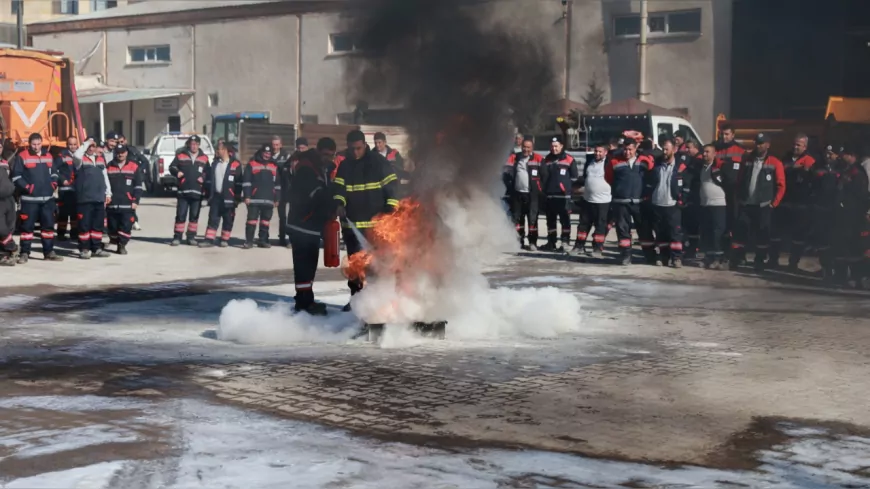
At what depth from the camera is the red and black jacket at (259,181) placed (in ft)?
59.8

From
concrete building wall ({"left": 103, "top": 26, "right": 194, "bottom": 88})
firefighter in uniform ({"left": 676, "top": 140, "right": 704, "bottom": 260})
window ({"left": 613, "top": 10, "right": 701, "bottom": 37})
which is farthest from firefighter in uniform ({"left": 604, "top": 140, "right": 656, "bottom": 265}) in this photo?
concrete building wall ({"left": 103, "top": 26, "right": 194, "bottom": 88})

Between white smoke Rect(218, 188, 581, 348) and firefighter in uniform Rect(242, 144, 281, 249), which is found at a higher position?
firefighter in uniform Rect(242, 144, 281, 249)

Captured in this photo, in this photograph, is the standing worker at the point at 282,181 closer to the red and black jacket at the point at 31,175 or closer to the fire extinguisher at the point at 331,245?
the red and black jacket at the point at 31,175

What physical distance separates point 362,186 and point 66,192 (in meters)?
9.23

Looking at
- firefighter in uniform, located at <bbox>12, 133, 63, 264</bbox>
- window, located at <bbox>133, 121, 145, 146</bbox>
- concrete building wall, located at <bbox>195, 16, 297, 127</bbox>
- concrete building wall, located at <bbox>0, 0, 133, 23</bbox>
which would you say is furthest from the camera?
concrete building wall, located at <bbox>0, 0, 133, 23</bbox>

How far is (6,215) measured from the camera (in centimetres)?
1473

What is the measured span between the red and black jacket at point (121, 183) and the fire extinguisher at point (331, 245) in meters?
7.90

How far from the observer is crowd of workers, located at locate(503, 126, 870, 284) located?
14.2 meters

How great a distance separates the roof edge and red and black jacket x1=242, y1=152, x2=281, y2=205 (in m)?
4.75

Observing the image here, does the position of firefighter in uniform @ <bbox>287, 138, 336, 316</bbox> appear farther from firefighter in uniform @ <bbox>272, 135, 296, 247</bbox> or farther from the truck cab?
the truck cab

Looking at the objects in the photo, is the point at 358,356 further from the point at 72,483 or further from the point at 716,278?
the point at 716,278

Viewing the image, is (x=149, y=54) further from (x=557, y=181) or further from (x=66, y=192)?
(x=557, y=181)

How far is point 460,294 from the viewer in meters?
9.72

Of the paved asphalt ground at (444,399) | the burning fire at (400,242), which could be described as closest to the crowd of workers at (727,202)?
the paved asphalt ground at (444,399)
